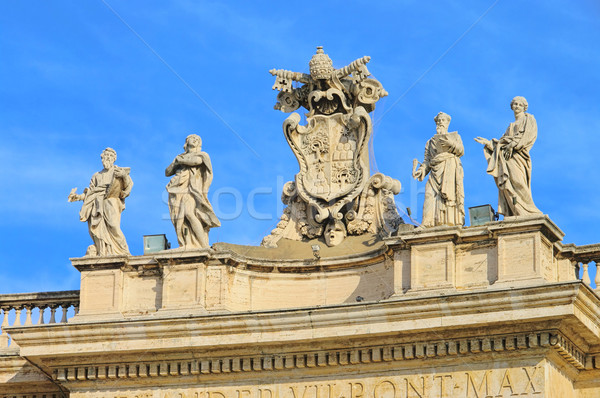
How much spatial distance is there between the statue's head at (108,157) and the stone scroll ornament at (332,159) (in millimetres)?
2765

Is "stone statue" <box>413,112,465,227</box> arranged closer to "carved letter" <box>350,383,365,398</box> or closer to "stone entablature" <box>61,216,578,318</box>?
"stone entablature" <box>61,216,578,318</box>

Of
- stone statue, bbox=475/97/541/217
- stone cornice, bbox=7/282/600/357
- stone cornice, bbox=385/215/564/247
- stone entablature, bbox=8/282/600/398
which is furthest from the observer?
stone statue, bbox=475/97/541/217

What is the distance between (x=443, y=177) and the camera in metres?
29.2

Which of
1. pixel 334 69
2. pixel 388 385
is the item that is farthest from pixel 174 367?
pixel 334 69

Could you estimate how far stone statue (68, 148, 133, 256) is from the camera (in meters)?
30.5

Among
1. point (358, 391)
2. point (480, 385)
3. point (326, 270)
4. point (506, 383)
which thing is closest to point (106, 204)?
point (326, 270)

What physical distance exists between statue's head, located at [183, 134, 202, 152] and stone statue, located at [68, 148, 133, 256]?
1.08 m

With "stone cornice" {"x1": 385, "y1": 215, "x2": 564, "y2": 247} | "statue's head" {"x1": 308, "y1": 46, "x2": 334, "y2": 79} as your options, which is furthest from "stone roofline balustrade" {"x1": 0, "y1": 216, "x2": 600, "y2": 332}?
"statue's head" {"x1": 308, "y1": 46, "x2": 334, "y2": 79}

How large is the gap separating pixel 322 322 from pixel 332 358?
599mm

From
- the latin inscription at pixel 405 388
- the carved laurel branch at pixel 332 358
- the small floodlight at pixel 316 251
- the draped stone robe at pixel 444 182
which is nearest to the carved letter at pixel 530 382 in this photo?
the latin inscription at pixel 405 388

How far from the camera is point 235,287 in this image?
30031 mm

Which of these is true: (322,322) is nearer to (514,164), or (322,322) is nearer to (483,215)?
(483,215)

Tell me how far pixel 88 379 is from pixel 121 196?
312 centimetres

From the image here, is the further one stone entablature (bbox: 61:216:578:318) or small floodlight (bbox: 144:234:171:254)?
small floodlight (bbox: 144:234:171:254)
